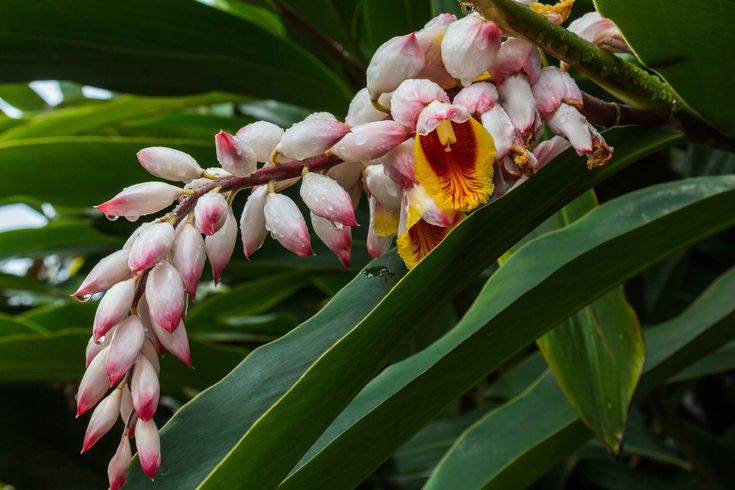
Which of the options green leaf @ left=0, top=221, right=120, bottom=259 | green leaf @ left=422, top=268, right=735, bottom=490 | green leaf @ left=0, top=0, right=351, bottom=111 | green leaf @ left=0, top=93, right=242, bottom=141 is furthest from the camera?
green leaf @ left=0, top=221, right=120, bottom=259

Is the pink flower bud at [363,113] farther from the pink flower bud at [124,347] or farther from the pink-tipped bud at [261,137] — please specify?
the pink flower bud at [124,347]

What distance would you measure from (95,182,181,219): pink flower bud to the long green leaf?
0.45ft

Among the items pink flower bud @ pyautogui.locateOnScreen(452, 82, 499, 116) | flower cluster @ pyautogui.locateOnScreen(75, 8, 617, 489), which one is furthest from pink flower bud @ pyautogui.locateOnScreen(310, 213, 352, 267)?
pink flower bud @ pyautogui.locateOnScreen(452, 82, 499, 116)

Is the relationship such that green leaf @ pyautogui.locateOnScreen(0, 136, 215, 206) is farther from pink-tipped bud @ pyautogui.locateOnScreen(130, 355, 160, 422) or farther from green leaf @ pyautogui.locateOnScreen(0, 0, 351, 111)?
pink-tipped bud @ pyautogui.locateOnScreen(130, 355, 160, 422)

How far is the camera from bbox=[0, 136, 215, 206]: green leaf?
45.3 inches

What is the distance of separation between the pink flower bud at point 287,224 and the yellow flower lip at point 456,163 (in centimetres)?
8

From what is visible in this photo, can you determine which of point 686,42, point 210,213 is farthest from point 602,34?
point 210,213

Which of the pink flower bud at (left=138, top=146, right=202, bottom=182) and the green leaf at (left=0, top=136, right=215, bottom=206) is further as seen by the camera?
the green leaf at (left=0, top=136, right=215, bottom=206)

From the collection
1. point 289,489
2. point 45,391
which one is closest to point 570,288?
point 289,489

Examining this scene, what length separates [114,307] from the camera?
1.61ft

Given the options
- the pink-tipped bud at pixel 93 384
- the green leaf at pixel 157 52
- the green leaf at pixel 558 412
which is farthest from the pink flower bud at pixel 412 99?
the green leaf at pixel 157 52

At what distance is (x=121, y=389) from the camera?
528mm

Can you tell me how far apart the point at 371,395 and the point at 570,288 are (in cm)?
18

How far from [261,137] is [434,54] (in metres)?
0.12
